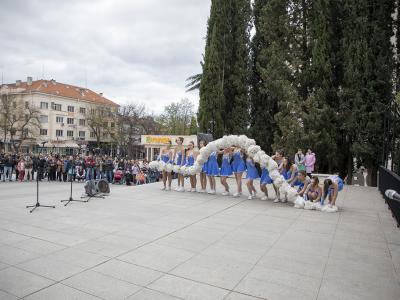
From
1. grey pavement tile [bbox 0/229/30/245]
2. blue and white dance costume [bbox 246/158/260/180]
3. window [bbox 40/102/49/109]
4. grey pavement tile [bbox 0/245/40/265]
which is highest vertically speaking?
window [bbox 40/102/49/109]

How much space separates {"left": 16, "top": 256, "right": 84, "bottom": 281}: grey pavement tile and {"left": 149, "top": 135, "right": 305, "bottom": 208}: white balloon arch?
7.05m

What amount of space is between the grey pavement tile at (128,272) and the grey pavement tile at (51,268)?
340mm

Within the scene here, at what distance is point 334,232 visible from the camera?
702cm

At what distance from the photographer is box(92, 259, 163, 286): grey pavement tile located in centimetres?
427

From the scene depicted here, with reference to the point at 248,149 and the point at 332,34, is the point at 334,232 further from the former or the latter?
the point at 332,34

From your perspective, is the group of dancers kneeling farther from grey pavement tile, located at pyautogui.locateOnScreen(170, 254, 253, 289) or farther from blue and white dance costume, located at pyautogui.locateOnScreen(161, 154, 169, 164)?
grey pavement tile, located at pyautogui.locateOnScreen(170, 254, 253, 289)

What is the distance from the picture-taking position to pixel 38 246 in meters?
5.47

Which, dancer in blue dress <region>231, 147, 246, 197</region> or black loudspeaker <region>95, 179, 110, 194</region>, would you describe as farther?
dancer in blue dress <region>231, 147, 246, 197</region>

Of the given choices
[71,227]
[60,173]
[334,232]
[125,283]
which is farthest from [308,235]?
[60,173]

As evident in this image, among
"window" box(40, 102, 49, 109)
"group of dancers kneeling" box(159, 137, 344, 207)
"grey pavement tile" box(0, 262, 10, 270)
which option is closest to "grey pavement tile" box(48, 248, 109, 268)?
"grey pavement tile" box(0, 262, 10, 270)

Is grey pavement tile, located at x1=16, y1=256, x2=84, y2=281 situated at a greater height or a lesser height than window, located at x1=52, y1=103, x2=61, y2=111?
lesser

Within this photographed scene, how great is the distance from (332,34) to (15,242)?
18.9m

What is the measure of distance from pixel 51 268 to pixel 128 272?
112cm

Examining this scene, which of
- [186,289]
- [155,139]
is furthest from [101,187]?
[155,139]
